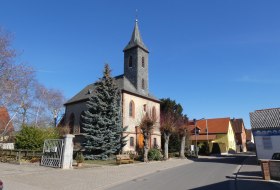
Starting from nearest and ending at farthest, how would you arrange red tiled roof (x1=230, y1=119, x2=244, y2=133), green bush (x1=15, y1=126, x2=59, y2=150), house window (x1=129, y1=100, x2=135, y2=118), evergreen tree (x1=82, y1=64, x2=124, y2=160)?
green bush (x1=15, y1=126, x2=59, y2=150)
evergreen tree (x1=82, y1=64, x2=124, y2=160)
house window (x1=129, y1=100, x2=135, y2=118)
red tiled roof (x1=230, y1=119, x2=244, y2=133)

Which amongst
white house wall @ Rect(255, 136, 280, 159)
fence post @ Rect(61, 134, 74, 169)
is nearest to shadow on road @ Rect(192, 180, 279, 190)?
fence post @ Rect(61, 134, 74, 169)

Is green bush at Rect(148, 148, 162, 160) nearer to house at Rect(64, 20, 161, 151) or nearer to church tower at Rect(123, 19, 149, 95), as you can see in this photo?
house at Rect(64, 20, 161, 151)

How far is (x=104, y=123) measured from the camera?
90.9 feet

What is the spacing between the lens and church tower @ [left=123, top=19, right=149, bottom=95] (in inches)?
1451

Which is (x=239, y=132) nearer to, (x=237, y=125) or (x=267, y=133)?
(x=237, y=125)

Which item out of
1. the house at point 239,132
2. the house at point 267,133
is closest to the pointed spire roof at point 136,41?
the house at point 267,133

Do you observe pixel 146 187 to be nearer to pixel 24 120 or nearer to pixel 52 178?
pixel 52 178

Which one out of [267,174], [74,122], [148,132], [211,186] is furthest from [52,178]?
[74,122]

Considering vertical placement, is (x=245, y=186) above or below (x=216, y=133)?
below

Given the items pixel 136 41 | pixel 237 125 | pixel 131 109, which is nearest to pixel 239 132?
pixel 237 125

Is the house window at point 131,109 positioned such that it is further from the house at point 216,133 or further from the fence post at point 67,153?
the house at point 216,133

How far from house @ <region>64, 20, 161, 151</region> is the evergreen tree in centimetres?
299

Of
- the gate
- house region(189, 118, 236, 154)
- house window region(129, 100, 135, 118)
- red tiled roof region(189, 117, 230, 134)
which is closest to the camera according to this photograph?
the gate

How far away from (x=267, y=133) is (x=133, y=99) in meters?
16.3
